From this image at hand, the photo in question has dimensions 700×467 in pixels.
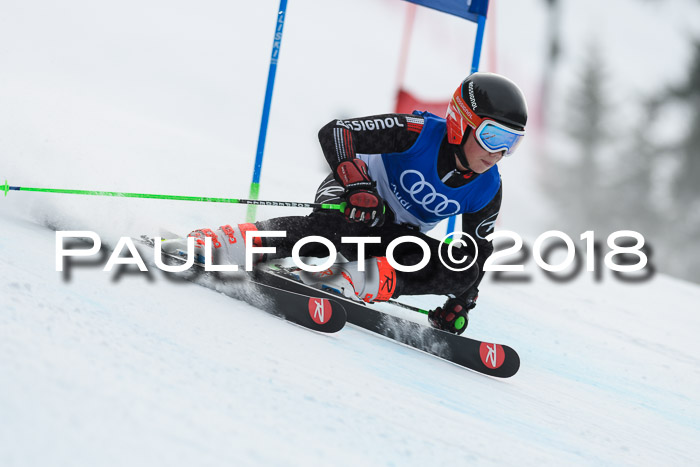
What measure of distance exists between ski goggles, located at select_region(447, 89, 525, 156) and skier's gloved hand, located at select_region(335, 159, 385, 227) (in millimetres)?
451

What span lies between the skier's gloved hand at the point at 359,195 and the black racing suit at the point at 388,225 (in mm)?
63

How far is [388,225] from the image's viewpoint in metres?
3.22

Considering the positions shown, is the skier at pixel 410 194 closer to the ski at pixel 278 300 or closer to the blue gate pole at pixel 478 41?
the ski at pixel 278 300

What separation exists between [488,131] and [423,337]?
0.94m

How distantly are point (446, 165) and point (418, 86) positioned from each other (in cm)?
3556

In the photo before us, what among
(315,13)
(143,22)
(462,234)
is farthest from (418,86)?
(462,234)

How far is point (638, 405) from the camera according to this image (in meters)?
3.20

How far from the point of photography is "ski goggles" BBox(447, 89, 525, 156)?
2.83 meters

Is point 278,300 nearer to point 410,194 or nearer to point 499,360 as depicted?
point 410,194

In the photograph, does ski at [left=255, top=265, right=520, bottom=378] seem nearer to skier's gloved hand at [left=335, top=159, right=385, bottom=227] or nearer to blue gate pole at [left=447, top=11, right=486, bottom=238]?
skier's gloved hand at [left=335, top=159, right=385, bottom=227]

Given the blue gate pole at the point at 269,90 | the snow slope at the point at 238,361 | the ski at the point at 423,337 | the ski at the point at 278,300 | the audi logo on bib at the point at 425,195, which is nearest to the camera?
the snow slope at the point at 238,361

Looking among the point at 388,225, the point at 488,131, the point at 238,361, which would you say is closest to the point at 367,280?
the point at 388,225

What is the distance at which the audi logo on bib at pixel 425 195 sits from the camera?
3.08 m

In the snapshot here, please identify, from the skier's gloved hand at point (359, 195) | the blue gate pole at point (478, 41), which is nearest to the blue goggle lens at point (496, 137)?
the skier's gloved hand at point (359, 195)
